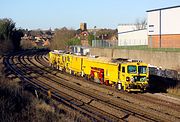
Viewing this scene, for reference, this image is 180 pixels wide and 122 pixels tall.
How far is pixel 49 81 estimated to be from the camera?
121ft

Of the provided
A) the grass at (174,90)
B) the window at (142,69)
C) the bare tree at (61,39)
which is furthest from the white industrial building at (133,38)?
the window at (142,69)

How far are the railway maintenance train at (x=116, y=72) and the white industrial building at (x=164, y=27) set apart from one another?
19.3m

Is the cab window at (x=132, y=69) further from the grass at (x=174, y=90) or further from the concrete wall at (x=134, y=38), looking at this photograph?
the concrete wall at (x=134, y=38)

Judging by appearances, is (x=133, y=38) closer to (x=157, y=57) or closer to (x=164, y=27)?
(x=164, y=27)

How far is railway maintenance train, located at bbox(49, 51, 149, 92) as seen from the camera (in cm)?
2738

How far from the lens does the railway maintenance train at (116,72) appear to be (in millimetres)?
27375

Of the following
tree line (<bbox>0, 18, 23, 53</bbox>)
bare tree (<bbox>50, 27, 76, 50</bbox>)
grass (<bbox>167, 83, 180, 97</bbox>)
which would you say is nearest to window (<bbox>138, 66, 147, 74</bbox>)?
grass (<bbox>167, 83, 180, 97</bbox>)

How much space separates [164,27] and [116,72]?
93.1 ft

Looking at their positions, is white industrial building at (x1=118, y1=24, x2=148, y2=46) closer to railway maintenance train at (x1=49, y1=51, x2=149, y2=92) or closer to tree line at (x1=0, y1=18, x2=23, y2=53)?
tree line at (x1=0, y1=18, x2=23, y2=53)

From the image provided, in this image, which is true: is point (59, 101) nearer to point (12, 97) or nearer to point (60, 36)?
point (12, 97)

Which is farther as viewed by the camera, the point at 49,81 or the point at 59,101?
the point at 49,81

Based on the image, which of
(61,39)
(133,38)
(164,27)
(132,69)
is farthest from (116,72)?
(61,39)

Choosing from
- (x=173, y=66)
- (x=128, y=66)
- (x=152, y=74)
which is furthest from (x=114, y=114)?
(x=173, y=66)

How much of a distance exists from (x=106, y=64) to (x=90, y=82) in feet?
16.0
